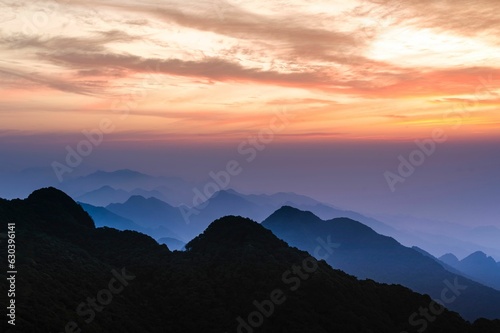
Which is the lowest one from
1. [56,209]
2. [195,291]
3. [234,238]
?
[195,291]

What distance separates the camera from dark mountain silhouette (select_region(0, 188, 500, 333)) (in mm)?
74875

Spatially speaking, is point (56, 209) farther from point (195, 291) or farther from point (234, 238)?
point (195, 291)

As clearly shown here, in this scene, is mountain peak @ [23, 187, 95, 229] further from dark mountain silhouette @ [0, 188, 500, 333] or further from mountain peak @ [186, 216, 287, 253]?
mountain peak @ [186, 216, 287, 253]

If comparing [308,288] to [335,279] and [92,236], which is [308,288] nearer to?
[335,279]

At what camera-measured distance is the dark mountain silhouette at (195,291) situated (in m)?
74.9

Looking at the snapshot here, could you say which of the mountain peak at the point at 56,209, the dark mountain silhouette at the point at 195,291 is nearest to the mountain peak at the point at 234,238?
the dark mountain silhouette at the point at 195,291

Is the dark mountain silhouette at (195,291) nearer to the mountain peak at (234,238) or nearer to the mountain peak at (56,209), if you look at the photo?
the mountain peak at (234,238)

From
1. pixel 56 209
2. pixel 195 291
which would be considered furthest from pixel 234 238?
pixel 56 209

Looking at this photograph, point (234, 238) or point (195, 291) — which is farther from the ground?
point (234, 238)

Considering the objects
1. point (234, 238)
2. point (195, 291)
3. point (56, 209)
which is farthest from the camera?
point (56, 209)

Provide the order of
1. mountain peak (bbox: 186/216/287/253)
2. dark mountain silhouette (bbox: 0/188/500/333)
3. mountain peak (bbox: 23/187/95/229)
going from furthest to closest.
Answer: mountain peak (bbox: 23/187/95/229) < mountain peak (bbox: 186/216/287/253) < dark mountain silhouette (bbox: 0/188/500/333)

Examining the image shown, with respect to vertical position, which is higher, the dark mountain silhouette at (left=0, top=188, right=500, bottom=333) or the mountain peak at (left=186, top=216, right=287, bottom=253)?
the mountain peak at (left=186, top=216, right=287, bottom=253)

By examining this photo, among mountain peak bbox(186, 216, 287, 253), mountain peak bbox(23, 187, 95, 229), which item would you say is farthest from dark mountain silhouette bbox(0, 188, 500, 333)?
mountain peak bbox(23, 187, 95, 229)

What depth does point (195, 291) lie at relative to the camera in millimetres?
92375
